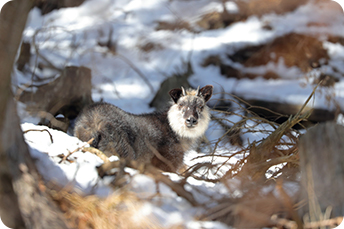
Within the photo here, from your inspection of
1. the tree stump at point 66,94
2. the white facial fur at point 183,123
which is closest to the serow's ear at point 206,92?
the white facial fur at point 183,123

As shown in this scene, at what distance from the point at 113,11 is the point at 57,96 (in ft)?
6.54

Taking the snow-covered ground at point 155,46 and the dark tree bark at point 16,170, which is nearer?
the dark tree bark at point 16,170

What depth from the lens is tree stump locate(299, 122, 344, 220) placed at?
2.81 metres

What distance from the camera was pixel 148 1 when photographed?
20.2 ft

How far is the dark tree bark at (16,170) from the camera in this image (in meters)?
2.85

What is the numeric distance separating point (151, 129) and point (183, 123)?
0.57 metres

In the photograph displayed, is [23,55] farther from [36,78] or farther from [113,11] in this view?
[113,11]

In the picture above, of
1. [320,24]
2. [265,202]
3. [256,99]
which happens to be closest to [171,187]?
[265,202]

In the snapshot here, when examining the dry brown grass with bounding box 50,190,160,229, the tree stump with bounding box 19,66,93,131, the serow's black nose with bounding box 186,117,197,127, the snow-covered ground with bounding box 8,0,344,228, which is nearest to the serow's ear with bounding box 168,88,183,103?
the serow's black nose with bounding box 186,117,197,127

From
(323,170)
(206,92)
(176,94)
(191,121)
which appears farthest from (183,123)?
(323,170)

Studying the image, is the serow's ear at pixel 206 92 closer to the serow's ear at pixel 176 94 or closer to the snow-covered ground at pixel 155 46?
the serow's ear at pixel 176 94

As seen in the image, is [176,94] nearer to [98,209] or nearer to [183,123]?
[183,123]

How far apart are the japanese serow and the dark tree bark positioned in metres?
1.41

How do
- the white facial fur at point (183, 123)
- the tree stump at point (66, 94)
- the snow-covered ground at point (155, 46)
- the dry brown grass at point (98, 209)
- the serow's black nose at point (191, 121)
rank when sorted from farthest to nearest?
the snow-covered ground at point (155, 46) < the tree stump at point (66, 94) < the white facial fur at point (183, 123) < the serow's black nose at point (191, 121) < the dry brown grass at point (98, 209)
